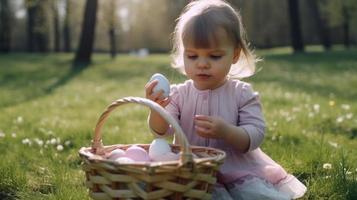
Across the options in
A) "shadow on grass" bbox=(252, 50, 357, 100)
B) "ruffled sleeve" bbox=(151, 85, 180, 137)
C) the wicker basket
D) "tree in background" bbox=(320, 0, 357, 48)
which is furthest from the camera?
"tree in background" bbox=(320, 0, 357, 48)

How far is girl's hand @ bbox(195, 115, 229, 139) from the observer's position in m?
3.00

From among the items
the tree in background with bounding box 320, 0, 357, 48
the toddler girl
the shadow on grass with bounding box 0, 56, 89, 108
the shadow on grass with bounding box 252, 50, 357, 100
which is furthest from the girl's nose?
the tree in background with bounding box 320, 0, 357, 48

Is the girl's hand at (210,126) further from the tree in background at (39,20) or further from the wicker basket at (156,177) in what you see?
the tree in background at (39,20)

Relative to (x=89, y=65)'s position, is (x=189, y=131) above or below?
above

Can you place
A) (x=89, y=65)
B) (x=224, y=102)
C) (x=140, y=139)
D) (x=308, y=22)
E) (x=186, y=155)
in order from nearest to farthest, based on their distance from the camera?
1. (x=186, y=155)
2. (x=224, y=102)
3. (x=140, y=139)
4. (x=89, y=65)
5. (x=308, y=22)

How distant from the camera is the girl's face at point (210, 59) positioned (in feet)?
10.6

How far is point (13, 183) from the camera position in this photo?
3.72 metres

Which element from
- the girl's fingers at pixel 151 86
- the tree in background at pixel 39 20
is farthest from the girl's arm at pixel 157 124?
the tree in background at pixel 39 20

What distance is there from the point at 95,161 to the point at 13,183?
1343 millimetres

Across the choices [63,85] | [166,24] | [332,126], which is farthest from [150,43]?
[332,126]

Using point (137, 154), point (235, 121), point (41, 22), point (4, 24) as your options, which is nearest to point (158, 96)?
point (137, 154)

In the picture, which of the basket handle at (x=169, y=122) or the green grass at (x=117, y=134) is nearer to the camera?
the basket handle at (x=169, y=122)

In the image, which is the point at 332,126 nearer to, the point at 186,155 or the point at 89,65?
the point at 186,155

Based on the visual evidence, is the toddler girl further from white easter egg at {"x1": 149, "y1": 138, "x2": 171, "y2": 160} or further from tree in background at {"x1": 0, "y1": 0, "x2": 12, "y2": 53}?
tree in background at {"x1": 0, "y1": 0, "x2": 12, "y2": 53}
